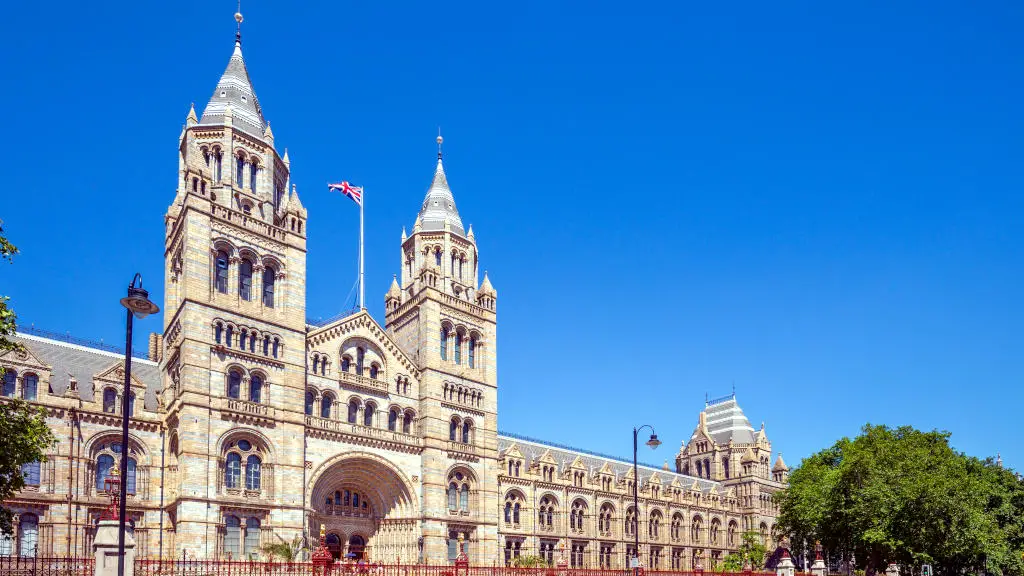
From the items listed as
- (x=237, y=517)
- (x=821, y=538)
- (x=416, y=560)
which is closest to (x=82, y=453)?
(x=237, y=517)

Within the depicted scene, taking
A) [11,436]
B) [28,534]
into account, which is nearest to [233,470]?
[28,534]

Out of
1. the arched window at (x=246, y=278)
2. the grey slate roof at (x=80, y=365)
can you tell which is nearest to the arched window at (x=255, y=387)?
the arched window at (x=246, y=278)

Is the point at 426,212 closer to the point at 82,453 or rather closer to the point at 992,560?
the point at 82,453

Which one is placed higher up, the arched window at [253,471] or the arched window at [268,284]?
the arched window at [268,284]

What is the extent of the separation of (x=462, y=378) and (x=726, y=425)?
5201 centimetres

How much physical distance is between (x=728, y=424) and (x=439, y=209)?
53.3 m

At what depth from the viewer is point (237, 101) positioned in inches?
2210

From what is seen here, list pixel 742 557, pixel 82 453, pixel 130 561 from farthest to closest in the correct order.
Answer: pixel 742 557 < pixel 82 453 < pixel 130 561

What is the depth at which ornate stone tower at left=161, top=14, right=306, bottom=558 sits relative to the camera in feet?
154

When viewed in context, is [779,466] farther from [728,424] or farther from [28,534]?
[28,534]

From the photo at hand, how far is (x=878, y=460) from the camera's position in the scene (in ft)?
201

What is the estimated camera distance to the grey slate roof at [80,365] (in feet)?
159

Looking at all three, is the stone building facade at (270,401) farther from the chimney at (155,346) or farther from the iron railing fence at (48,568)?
the iron railing fence at (48,568)

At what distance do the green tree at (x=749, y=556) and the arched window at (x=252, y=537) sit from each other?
45.4 metres
